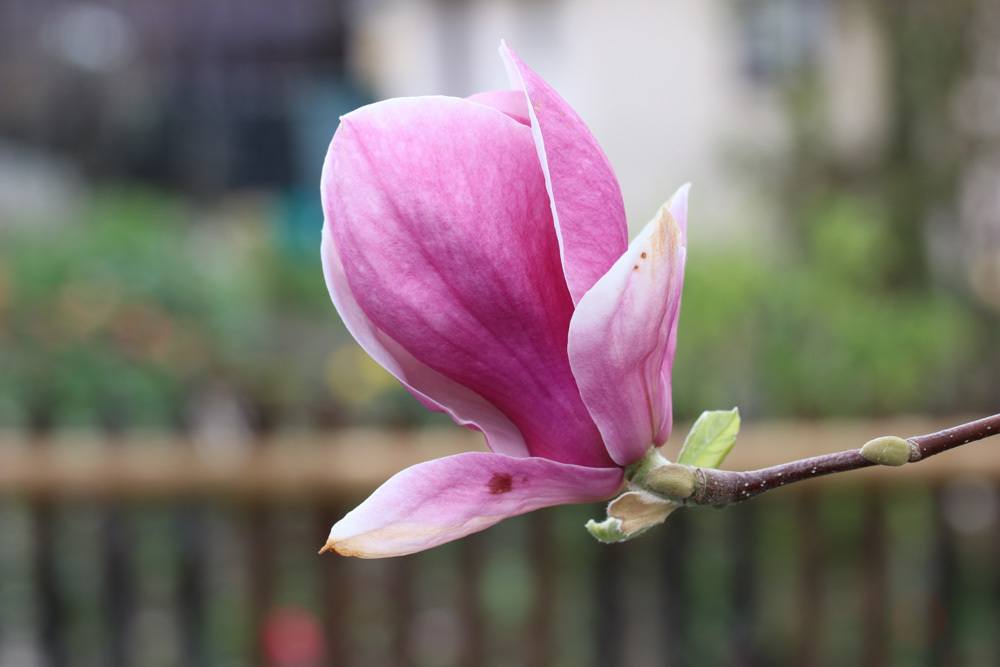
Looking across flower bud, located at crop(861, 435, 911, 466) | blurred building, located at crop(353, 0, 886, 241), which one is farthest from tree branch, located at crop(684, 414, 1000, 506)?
blurred building, located at crop(353, 0, 886, 241)

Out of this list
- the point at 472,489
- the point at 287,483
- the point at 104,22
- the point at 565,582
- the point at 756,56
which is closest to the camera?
the point at 472,489

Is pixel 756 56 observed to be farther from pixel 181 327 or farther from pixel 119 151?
pixel 181 327

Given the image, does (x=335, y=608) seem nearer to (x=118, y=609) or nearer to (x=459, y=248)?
(x=118, y=609)

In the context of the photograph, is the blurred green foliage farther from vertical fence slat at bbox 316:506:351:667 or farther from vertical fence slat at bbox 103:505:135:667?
vertical fence slat at bbox 103:505:135:667

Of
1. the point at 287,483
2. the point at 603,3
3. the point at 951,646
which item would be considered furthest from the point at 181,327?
the point at 603,3

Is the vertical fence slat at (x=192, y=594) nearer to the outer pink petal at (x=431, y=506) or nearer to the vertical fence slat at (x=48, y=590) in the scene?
the vertical fence slat at (x=48, y=590)

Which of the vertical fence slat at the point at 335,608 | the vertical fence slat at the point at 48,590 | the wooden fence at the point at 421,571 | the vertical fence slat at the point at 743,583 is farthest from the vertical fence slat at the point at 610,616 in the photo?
the vertical fence slat at the point at 48,590
